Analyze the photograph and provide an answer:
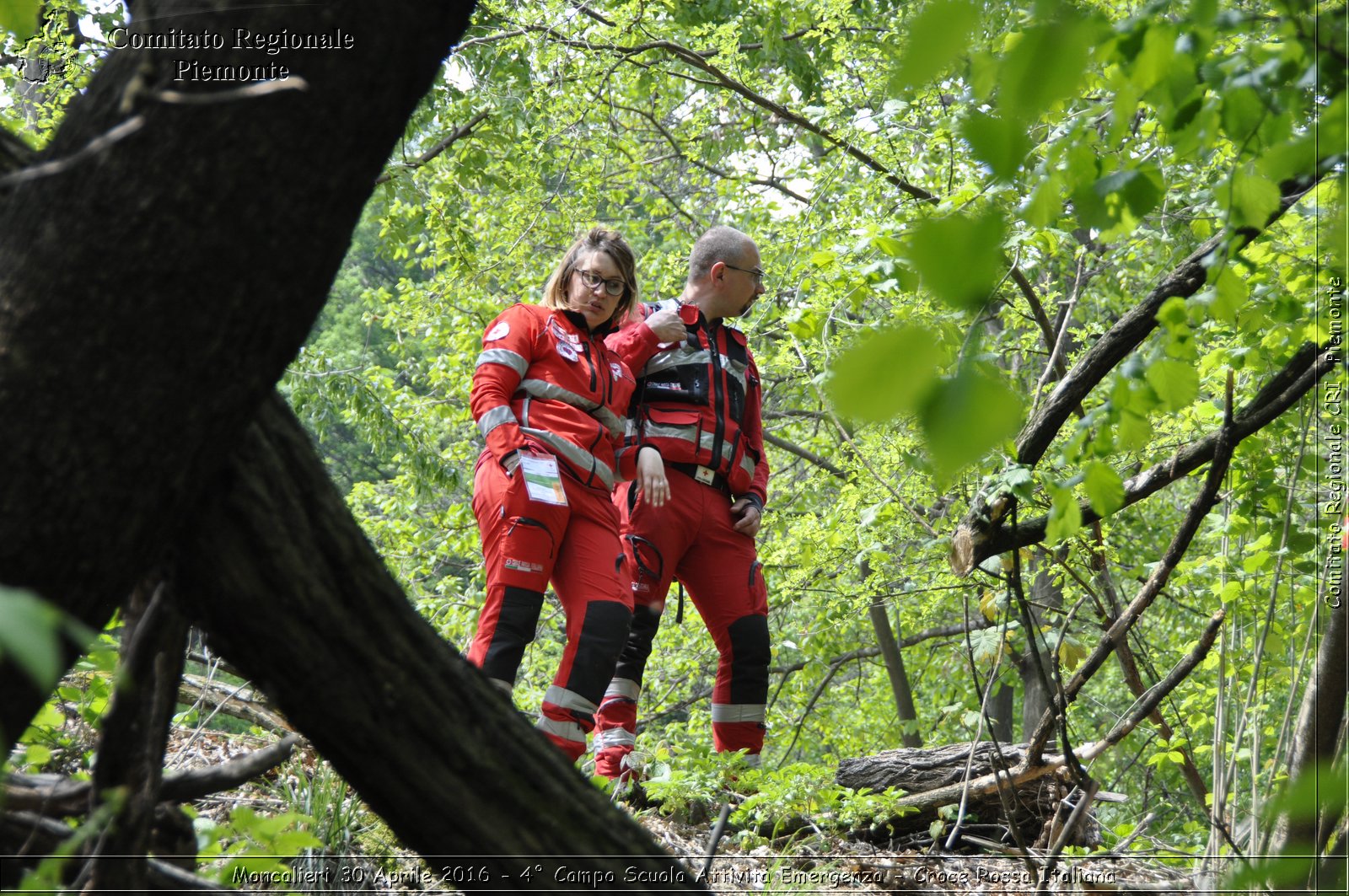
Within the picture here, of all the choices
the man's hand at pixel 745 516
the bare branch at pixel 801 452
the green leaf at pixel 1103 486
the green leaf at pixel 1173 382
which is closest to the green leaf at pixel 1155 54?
the green leaf at pixel 1173 382

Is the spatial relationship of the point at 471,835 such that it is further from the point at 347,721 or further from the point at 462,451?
the point at 462,451

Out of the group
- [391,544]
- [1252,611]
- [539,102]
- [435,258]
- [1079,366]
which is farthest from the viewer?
[391,544]

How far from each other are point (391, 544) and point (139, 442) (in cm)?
887

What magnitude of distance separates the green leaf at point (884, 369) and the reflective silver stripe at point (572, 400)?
3.06 meters

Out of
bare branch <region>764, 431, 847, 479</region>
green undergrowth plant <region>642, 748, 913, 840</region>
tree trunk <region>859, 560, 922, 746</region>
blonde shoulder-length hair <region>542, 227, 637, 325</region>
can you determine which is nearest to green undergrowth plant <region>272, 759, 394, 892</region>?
green undergrowth plant <region>642, 748, 913, 840</region>

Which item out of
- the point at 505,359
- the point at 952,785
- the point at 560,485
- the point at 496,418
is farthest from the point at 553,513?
the point at 952,785

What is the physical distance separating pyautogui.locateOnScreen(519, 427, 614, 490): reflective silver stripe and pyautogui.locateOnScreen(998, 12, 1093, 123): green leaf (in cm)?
278

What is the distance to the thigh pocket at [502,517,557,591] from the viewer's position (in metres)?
3.46

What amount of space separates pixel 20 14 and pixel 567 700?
2530 millimetres

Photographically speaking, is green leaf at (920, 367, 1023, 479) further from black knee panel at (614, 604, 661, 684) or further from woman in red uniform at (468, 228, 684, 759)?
black knee panel at (614, 604, 661, 684)

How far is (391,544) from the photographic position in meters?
9.91

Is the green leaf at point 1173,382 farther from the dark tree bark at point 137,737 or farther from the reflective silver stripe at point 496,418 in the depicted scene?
the reflective silver stripe at point 496,418

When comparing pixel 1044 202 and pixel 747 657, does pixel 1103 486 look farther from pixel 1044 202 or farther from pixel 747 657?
pixel 747 657

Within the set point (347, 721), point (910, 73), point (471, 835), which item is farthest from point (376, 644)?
point (910, 73)
